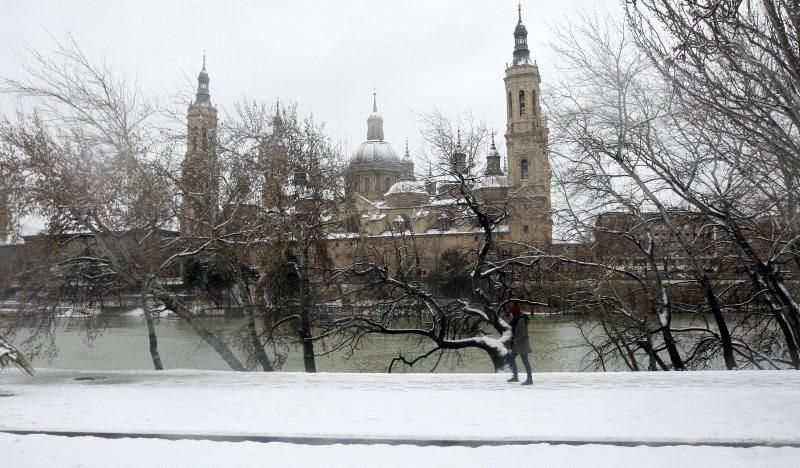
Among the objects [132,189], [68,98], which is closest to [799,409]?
[132,189]

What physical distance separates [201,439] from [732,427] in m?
5.66

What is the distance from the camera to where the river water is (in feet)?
68.0

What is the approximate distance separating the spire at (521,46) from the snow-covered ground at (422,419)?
5773 cm

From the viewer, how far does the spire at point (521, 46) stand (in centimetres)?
6303

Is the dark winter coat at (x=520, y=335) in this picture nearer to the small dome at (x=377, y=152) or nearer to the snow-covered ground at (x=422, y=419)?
the snow-covered ground at (x=422, y=419)

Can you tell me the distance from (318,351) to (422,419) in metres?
17.8

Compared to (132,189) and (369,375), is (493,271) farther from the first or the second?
(132,189)

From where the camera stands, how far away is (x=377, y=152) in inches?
3260

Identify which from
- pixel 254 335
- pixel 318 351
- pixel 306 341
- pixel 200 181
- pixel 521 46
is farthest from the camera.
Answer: pixel 521 46

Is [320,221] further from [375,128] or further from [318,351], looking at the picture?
[375,128]

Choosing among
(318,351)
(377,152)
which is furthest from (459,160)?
(377,152)

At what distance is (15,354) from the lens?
8.89 m

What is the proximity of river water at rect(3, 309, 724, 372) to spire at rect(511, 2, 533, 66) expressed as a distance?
3775 centimetres

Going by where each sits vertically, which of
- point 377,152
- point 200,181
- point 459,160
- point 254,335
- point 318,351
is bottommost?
point 318,351
